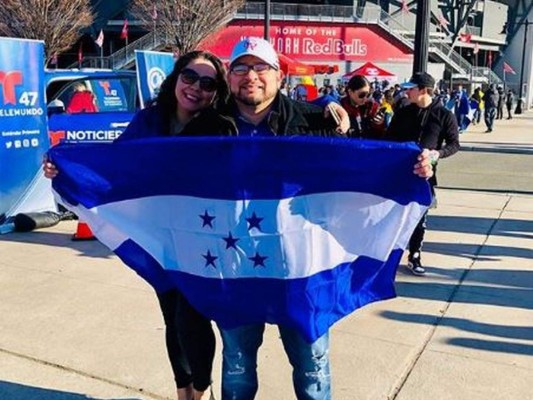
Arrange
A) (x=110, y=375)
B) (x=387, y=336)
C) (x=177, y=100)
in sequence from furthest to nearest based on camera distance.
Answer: (x=387, y=336)
(x=110, y=375)
(x=177, y=100)

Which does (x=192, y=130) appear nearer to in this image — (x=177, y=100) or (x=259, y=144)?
(x=177, y=100)

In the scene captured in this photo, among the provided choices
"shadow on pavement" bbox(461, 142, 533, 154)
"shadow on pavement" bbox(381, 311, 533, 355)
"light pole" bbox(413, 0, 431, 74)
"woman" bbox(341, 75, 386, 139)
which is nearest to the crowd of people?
"shadow on pavement" bbox(381, 311, 533, 355)

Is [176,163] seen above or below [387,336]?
above

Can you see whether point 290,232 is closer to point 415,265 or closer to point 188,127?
point 188,127

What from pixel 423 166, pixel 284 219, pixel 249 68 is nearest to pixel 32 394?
pixel 284 219

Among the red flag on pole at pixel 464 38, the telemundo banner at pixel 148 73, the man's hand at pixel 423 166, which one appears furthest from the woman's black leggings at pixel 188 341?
the red flag on pole at pixel 464 38

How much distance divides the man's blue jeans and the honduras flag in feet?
0.21

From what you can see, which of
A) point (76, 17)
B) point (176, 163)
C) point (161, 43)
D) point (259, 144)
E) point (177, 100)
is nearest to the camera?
point (259, 144)

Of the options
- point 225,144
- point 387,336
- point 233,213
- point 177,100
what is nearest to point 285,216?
point 233,213

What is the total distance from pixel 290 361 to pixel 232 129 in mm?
987

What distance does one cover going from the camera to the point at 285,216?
2475 millimetres

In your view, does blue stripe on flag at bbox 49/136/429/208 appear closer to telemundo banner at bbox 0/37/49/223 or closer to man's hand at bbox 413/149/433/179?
man's hand at bbox 413/149/433/179

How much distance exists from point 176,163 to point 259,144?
396 millimetres

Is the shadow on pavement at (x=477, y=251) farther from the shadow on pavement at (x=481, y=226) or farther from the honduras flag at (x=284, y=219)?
the honduras flag at (x=284, y=219)
